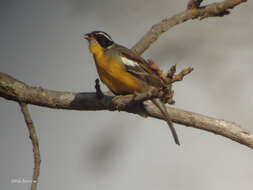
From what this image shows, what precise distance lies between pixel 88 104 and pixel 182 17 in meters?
2.03

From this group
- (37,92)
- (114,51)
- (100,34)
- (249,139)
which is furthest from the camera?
(100,34)

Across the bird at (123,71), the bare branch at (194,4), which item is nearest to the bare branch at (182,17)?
the bare branch at (194,4)

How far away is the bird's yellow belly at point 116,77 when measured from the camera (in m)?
4.89

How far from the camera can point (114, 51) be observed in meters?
5.30

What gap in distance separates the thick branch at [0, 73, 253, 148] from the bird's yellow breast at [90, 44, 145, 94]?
0.28 m

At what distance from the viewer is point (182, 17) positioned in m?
5.86

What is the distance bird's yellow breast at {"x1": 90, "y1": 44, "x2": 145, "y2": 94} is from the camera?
490cm

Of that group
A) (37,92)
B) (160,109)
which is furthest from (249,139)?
(37,92)

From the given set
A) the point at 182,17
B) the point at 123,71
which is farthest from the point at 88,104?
the point at 182,17

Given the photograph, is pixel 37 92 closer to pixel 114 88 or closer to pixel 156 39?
pixel 114 88

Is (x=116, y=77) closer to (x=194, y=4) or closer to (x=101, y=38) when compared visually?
(x=101, y=38)

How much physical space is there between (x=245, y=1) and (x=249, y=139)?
2.00m

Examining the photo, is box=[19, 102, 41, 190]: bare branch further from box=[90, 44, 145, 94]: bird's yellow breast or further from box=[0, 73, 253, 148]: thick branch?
box=[90, 44, 145, 94]: bird's yellow breast

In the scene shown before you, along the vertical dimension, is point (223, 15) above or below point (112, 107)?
above
